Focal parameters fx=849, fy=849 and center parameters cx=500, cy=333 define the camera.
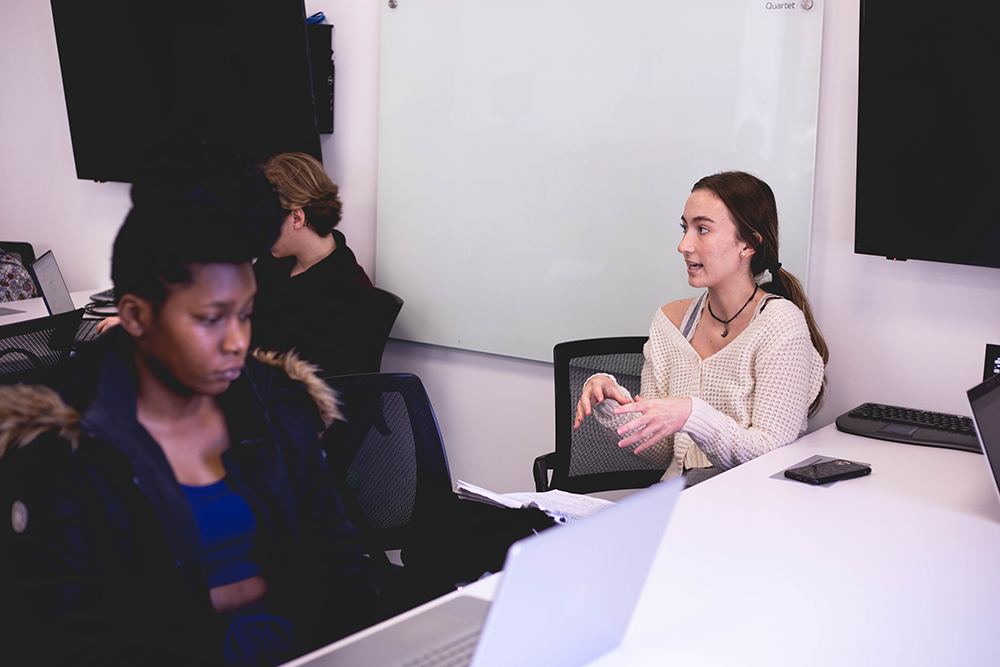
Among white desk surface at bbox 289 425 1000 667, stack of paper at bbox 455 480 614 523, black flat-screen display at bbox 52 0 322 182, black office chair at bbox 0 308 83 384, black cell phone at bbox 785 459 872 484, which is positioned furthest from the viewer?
black flat-screen display at bbox 52 0 322 182

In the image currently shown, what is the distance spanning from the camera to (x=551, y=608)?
2.73 ft

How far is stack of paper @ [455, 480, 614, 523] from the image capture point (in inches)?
56.4

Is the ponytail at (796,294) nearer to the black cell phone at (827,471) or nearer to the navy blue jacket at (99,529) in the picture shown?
the black cell phone at (827,471)

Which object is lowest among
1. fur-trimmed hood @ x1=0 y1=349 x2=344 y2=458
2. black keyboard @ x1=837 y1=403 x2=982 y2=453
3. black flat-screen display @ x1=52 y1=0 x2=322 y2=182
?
black keyboard @ x1=837 y1=403 x2=982 y2=453

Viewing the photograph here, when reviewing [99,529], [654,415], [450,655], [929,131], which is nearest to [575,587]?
[450,655]

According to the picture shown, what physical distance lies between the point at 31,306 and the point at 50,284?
0.58m

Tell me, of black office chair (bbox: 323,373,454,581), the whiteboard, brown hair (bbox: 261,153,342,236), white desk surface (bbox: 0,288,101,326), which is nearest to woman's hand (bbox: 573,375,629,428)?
black office chair (bbox: 323,373,454,581)

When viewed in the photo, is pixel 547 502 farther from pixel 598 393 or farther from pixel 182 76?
pixel 182 76

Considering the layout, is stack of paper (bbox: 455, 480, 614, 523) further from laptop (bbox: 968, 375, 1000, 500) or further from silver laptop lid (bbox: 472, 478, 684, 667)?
laptop (bbox: 968, 375, 1000, 500)

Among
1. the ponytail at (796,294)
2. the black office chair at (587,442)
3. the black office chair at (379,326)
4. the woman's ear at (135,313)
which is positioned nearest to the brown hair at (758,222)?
the ponytail at (796,294)

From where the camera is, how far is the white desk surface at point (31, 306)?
2947 millimetres

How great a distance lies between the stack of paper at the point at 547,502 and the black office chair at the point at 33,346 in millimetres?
1053

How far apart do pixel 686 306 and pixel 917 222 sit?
597 mm

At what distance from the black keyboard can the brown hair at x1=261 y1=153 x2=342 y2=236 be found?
1.66 m
